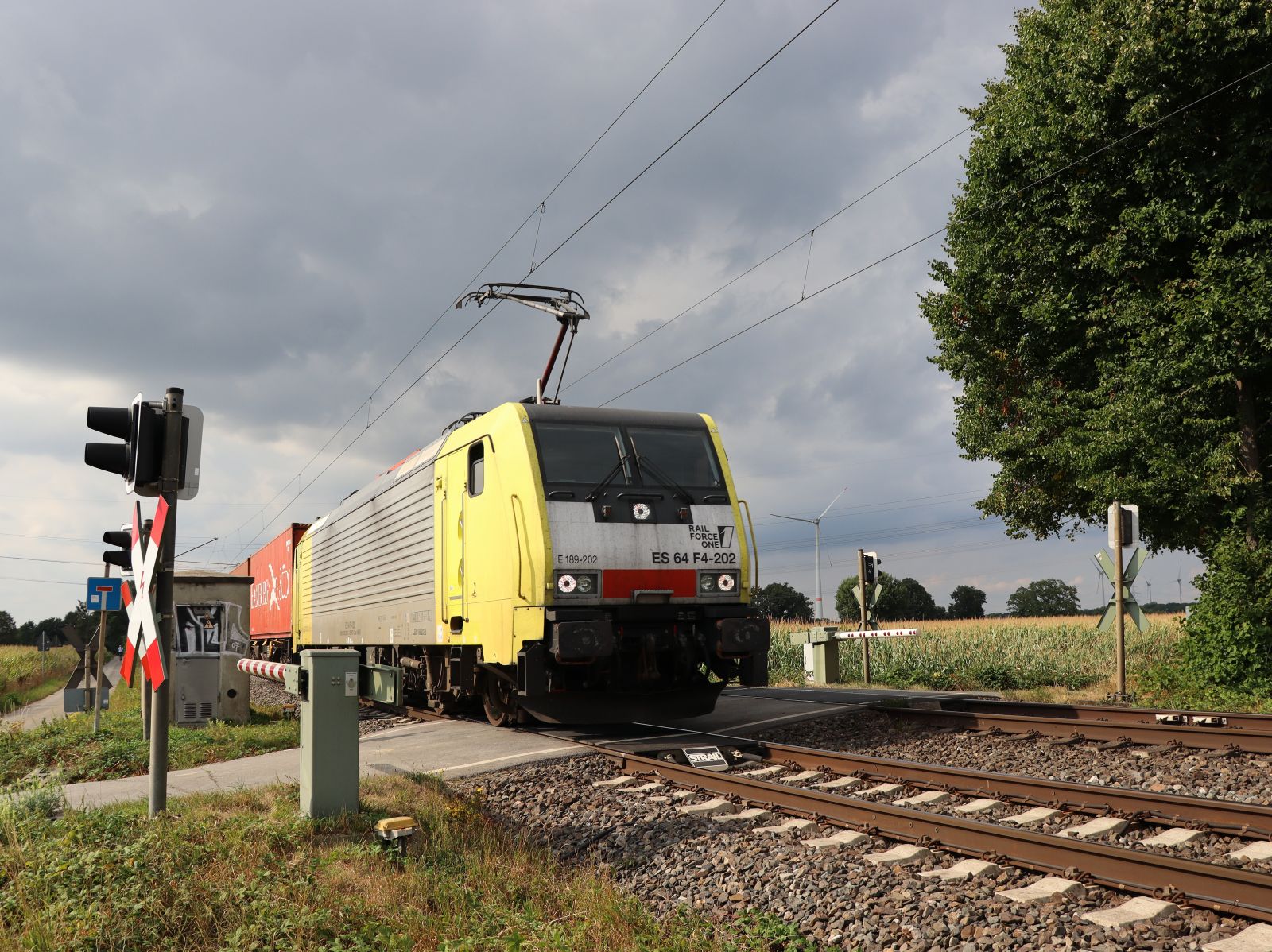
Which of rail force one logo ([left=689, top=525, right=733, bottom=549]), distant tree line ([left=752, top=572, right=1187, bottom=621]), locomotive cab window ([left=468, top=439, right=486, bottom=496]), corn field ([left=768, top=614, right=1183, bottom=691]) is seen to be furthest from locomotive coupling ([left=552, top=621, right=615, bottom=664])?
distant tree line ([left=752, top=572, right=1187, bottom=621])

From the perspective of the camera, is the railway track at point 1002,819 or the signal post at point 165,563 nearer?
the railway track at point 1002,819

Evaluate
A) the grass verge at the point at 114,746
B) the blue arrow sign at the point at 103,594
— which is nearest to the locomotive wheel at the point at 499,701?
the grass verge at the point at 114,746

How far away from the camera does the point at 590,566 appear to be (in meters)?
9.84

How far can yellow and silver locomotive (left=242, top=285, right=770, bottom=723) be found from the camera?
973 cm

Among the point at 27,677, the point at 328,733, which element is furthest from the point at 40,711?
the point at 328,733

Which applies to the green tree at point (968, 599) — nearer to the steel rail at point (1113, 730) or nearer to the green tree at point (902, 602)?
the green tree at point (902, 602)

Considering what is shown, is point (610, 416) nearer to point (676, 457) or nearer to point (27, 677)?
point (676, 457)

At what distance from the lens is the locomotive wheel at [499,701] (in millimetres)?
11258

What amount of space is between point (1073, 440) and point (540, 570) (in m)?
12.3

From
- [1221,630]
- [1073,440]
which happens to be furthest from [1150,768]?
[1073,440]

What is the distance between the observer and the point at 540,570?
31.4 ft

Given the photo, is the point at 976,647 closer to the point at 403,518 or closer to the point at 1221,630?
the point at 1221,630

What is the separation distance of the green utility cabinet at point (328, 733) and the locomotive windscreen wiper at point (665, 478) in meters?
4.70

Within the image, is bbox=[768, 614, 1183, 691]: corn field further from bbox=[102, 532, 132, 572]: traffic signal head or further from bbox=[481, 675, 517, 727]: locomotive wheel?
bbox=[102, 532, 132, 572]: traffic signal head
